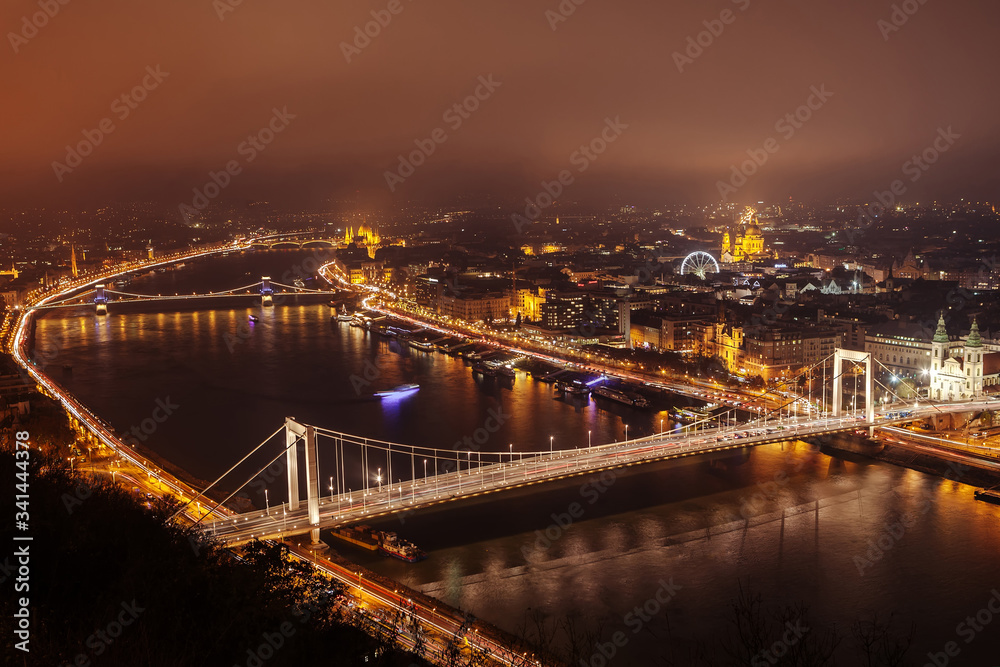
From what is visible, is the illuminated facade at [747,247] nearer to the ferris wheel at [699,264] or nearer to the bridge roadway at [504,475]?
the ferris wheel at [699,264]

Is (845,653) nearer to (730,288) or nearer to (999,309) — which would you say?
(999,309)

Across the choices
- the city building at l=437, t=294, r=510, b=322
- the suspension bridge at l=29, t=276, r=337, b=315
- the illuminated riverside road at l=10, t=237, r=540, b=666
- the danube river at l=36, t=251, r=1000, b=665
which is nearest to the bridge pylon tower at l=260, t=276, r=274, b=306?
the suspension bridge at l=29, t=276, r=337, b=315

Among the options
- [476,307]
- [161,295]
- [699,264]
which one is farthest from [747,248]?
[161,295]

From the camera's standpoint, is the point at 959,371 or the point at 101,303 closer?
the point at 959,371

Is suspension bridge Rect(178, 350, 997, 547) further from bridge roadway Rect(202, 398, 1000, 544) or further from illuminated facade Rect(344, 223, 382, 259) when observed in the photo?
illuminated facade Rect(344, 223, 382, 259)

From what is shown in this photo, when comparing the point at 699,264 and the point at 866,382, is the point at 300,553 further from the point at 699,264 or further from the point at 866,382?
the point at 699,264

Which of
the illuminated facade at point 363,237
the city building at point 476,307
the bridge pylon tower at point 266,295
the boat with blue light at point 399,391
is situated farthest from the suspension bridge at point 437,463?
the illuminated facade at point 363,237
